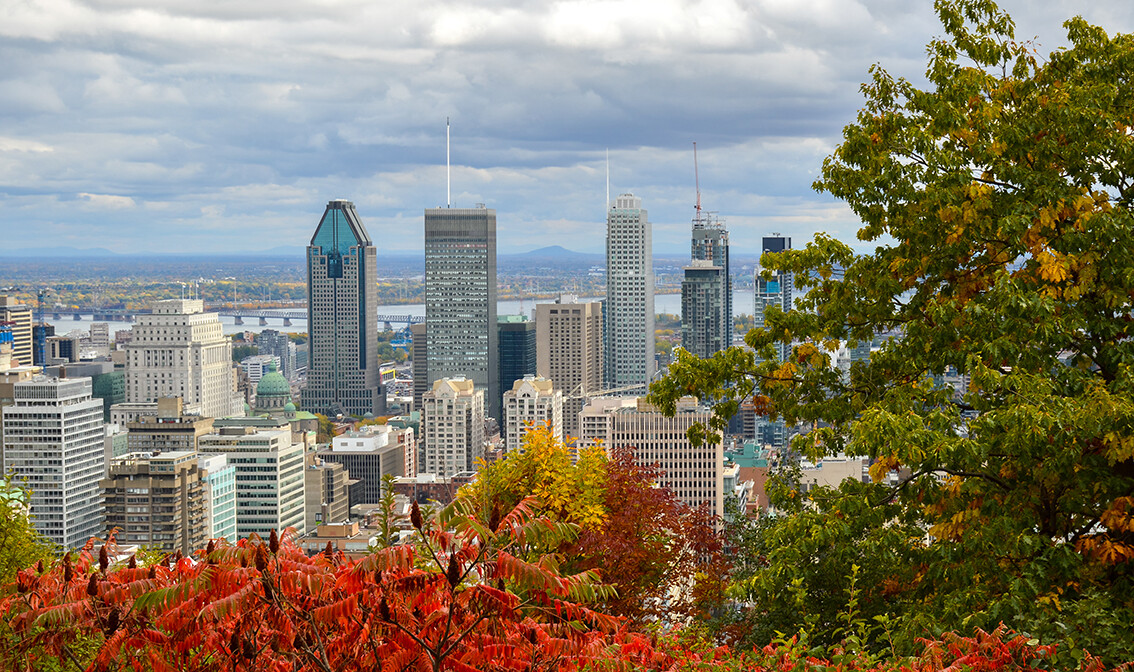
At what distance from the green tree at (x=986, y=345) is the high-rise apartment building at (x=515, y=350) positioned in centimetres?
16356

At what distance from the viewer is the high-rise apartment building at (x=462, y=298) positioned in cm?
17850

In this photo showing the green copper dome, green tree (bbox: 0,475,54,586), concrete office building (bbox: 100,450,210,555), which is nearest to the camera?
green tree (bbox: 0,475,54,586)

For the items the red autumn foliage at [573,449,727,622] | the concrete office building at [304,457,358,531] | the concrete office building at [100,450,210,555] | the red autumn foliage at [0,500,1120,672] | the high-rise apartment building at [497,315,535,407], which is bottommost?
the concrete office building at [304,457,358,531]

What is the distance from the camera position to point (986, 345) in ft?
32.2

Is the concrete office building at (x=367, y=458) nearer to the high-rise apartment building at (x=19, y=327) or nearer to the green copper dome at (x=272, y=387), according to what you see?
the green copper dome at (x=272, y=387)

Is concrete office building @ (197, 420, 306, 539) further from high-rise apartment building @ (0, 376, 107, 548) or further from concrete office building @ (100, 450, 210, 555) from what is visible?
concrete office building @ (100, 450, 210, 555)

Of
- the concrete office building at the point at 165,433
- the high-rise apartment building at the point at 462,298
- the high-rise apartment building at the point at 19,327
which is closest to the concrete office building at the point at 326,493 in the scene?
the concrete office building at the point at 165,433

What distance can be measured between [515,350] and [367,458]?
59.9 metres

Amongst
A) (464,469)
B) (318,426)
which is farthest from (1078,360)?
(318,426)

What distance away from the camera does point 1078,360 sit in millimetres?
10695

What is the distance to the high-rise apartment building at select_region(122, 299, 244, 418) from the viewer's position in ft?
522

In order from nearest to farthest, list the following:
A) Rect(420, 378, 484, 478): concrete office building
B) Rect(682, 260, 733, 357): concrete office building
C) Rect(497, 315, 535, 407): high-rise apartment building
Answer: Rect(420, 378, 484, 478): concrete office building → Rect(497, 315, 535, 407): high-rise apartment building → Rect(682, 260, 733, 357): concrete office building

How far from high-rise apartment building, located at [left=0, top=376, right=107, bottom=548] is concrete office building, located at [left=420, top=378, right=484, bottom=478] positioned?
37.6m

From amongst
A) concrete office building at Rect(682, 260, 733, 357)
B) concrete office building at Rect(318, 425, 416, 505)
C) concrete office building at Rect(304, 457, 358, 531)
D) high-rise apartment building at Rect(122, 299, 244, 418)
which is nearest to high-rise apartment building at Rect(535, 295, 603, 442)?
concrete office building at Rect(682, 260, 733, 357)
